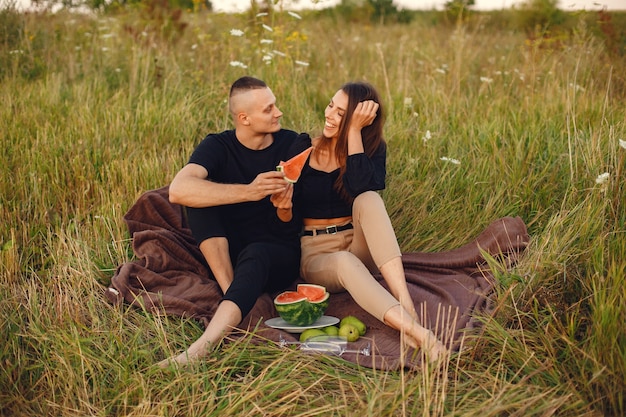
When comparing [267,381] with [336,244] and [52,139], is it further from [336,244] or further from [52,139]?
[52,139]

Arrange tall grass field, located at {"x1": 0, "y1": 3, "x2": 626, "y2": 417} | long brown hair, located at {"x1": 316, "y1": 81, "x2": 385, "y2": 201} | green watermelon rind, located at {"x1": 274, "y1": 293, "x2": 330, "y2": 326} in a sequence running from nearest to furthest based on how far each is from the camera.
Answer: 1. tall grass field, located at {"x1": 0, "y1": 3, "x2": 626, "y2": 417}
2. green watermelon rind, located at {"x1": 274, "y1": 293, "x2": 330, "y2": 326}
3. long brown hair, located at {"x1": 316, "y1": 81, "x2": 385, "y2": 201}

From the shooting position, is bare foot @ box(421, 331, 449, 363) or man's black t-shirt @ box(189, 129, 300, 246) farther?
man's black t-shirt @ box(189, 129, 300, 246)

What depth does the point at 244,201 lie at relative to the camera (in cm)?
425

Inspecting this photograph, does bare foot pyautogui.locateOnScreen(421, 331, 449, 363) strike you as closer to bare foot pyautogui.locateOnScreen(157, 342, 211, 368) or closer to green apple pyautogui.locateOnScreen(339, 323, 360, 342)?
green apple pyautogui.locateOnScreen(339, 323, 360, 342)

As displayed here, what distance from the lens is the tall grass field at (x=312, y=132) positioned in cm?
312

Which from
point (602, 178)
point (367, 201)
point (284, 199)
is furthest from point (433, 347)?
point (602, 178)

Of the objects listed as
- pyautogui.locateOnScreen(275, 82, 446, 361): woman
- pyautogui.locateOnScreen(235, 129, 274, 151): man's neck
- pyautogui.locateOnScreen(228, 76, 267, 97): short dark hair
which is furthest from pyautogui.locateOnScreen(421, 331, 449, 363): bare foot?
pyautogui.locateOnScreen(228, 76, 267, 97): short dark hair

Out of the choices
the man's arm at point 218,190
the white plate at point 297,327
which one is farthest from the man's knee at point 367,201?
the white plate at point 297,327

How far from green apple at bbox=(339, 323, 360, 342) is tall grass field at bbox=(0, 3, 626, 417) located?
0.98 feet

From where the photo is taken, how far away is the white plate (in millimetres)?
3846

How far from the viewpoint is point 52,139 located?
19.0 feet

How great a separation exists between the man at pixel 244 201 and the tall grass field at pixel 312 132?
0.49 m

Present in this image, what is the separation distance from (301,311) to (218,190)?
0.91m

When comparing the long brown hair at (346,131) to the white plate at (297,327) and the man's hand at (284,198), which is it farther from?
the white plate at (297,327)
